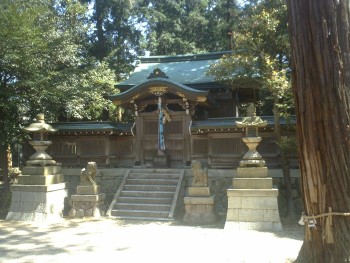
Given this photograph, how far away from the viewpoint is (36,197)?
428 inches

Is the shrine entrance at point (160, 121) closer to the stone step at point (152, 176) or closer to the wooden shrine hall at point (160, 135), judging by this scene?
the wooden shrine hall at point (160, 135)

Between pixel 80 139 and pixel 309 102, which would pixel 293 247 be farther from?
pixel 80 139

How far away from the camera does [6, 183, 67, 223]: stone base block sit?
10758 mm

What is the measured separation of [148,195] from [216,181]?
270 centimetres

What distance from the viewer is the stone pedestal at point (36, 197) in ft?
35.4

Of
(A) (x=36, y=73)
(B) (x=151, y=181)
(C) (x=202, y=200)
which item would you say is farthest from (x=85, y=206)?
(A) (x=36, y=73)

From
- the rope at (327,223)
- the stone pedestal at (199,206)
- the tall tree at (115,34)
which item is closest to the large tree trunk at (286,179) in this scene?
the stone pedestal at (199,206)

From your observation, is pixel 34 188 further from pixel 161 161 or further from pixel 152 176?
pixel 161 161

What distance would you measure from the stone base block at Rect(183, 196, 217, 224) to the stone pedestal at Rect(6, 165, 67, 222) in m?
4.14

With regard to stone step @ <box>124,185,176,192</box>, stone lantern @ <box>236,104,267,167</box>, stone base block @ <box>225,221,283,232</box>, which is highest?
stone lantern @ <box>236,104,267,167</box>

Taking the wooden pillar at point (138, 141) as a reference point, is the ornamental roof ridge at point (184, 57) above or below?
above

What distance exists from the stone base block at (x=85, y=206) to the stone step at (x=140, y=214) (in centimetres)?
58

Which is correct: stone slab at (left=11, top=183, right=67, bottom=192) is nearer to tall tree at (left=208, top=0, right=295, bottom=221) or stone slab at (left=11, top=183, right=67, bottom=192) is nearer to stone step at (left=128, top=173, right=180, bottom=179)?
stone step at (left=128, top=173, right=180, bottom=179)

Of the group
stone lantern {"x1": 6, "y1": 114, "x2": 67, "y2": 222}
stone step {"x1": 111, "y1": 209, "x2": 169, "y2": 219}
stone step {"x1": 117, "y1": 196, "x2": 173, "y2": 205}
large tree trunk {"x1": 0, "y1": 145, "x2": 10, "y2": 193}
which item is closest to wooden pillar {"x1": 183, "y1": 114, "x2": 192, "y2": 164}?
stone step {"x1": 117, "y1": 196, "x2": 173, "y2": 205}
